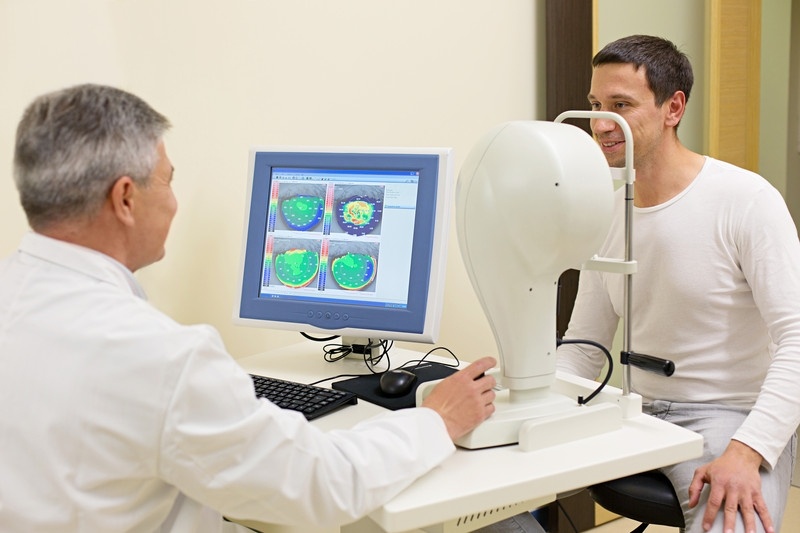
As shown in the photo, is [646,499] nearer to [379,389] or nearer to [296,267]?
[379,389]

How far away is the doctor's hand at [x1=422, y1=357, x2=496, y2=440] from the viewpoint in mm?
1255

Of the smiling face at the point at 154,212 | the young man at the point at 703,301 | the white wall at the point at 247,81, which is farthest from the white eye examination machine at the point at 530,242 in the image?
the white wall at the point at 247,81

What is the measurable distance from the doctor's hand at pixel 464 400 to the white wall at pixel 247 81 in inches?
34.6

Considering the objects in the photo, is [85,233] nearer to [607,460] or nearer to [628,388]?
[607,460]

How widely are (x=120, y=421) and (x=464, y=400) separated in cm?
55

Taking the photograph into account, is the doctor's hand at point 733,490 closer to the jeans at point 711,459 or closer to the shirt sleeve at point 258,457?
the jeans at point 711,459

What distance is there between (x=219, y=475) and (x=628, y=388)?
767 millimetres

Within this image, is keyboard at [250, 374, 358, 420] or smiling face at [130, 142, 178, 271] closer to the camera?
smiling face at [130, 142, 178, 271]

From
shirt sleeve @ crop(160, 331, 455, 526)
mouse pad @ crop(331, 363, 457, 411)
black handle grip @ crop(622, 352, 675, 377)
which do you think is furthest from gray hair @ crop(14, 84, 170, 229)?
black handle grip @ crop(622, 352, 675, 377)

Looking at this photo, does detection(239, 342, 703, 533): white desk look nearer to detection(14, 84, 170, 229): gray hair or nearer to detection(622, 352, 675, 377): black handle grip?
detection(622, 352, 675, 377): black handle grip

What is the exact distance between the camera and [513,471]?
1.21 meters

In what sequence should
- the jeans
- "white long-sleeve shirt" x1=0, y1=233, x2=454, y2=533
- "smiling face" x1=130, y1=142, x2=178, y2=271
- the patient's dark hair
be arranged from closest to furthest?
"white long-sleeve shirt" x1=0, y1=233, x2=454, y2=533 < "smiling face" x1=130, y1=142, x2=178, y2=271 < the jeans < the patient's dark hair

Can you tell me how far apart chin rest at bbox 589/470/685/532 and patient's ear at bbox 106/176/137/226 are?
1.10 meters

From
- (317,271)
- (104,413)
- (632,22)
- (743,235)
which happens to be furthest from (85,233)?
(632,22)
